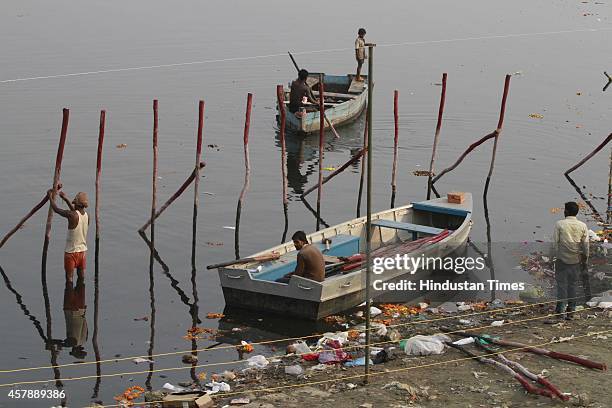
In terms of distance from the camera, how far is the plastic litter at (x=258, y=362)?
14.6m

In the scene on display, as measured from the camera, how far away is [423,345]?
13969 mm

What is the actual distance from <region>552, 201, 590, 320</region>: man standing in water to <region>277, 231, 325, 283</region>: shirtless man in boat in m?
3.80

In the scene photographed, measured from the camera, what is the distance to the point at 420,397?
1239cm

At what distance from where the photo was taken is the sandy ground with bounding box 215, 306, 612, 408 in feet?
40.2

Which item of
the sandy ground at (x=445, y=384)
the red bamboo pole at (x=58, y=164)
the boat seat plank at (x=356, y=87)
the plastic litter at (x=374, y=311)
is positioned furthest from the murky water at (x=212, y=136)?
the sandy ground at (x=445, y=384)

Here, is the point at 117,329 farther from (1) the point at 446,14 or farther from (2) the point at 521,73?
(1) the point at 446,14

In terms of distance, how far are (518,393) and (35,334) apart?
845cm

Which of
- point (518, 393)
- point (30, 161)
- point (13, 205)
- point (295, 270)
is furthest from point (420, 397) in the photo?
point (30, 161)

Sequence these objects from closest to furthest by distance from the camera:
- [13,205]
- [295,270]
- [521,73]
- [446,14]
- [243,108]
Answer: [295,270] < [13,205] < [243,108] < [521,73] < [446,14]

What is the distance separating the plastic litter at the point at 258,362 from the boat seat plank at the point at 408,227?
5.79 m

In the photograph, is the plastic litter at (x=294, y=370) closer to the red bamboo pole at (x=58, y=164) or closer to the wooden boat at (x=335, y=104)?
the red bamboo pole at (x=58, y=164)

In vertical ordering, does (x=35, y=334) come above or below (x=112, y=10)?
below

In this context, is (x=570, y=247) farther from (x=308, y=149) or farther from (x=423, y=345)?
(x=308, y=149)

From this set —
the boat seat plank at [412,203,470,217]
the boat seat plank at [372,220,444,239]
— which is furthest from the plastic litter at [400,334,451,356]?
the boat seat plank at [412,203,470,217]
